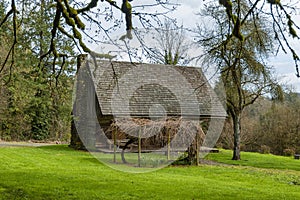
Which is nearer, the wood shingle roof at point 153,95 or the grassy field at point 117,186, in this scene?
the grassy field at point 117,186

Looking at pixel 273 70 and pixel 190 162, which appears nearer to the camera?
pixel 190 162

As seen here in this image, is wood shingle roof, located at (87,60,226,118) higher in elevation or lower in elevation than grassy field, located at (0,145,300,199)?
higher

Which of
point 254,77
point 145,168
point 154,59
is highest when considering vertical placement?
point 254,77

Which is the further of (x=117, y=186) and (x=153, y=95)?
(x=153, y=95)

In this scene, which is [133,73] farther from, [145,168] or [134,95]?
[145,168]

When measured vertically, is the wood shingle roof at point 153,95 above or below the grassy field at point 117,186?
above

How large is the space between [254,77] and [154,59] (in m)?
13.3

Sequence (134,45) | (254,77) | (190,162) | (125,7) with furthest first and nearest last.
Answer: (254,77), (190,162), (134,45), (125,7)

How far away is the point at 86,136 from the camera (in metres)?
22.2

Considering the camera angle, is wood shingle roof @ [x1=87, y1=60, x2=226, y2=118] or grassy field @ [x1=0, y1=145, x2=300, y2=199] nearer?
grassy field @ [x1=0, y1=145, x2=300, y2=199]

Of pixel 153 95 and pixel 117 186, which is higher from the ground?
pixel 153 95

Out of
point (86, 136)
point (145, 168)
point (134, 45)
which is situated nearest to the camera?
point (134, 45)

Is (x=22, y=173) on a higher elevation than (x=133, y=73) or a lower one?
lower

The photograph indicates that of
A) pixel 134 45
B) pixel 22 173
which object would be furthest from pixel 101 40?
pixel 22 173
